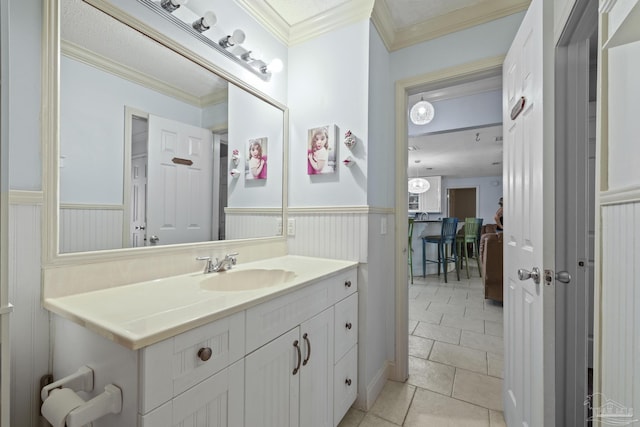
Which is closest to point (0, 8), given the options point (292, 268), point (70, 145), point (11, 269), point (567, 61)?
point (70, 145)

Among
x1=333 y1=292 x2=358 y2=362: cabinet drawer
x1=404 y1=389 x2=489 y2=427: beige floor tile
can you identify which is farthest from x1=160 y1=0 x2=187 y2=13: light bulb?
x1=404 y1=389 x2=489 y2=427: beige floor tile

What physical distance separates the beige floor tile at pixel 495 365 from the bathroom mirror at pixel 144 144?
6.47ft

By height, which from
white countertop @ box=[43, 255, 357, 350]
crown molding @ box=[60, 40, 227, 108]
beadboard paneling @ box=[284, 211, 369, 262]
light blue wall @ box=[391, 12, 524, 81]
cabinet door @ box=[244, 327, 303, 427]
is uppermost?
light blue wall @ box=[391, 12, 524, 81]

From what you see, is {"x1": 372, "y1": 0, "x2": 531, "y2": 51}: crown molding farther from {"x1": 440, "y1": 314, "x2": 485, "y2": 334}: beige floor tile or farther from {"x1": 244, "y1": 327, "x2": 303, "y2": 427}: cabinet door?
{"x1": 440, "y1": 314, "x2": 485, "y2": 334}: beige floor tile

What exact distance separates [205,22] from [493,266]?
3.71 metres

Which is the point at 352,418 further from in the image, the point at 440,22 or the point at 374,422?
the point at 440,22

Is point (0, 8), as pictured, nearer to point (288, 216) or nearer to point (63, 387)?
point (63, 387)

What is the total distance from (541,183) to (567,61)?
21.1 inches

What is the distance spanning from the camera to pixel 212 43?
1479 millimetres

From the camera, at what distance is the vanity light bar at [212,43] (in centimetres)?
124

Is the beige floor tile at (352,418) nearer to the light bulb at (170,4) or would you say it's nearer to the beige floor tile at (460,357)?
the beige floor tile at (460,357)

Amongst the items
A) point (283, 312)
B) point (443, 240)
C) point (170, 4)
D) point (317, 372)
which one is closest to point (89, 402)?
point (283, 312)

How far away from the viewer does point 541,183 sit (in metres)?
1.07

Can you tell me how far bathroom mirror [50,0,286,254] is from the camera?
101 centimetres
